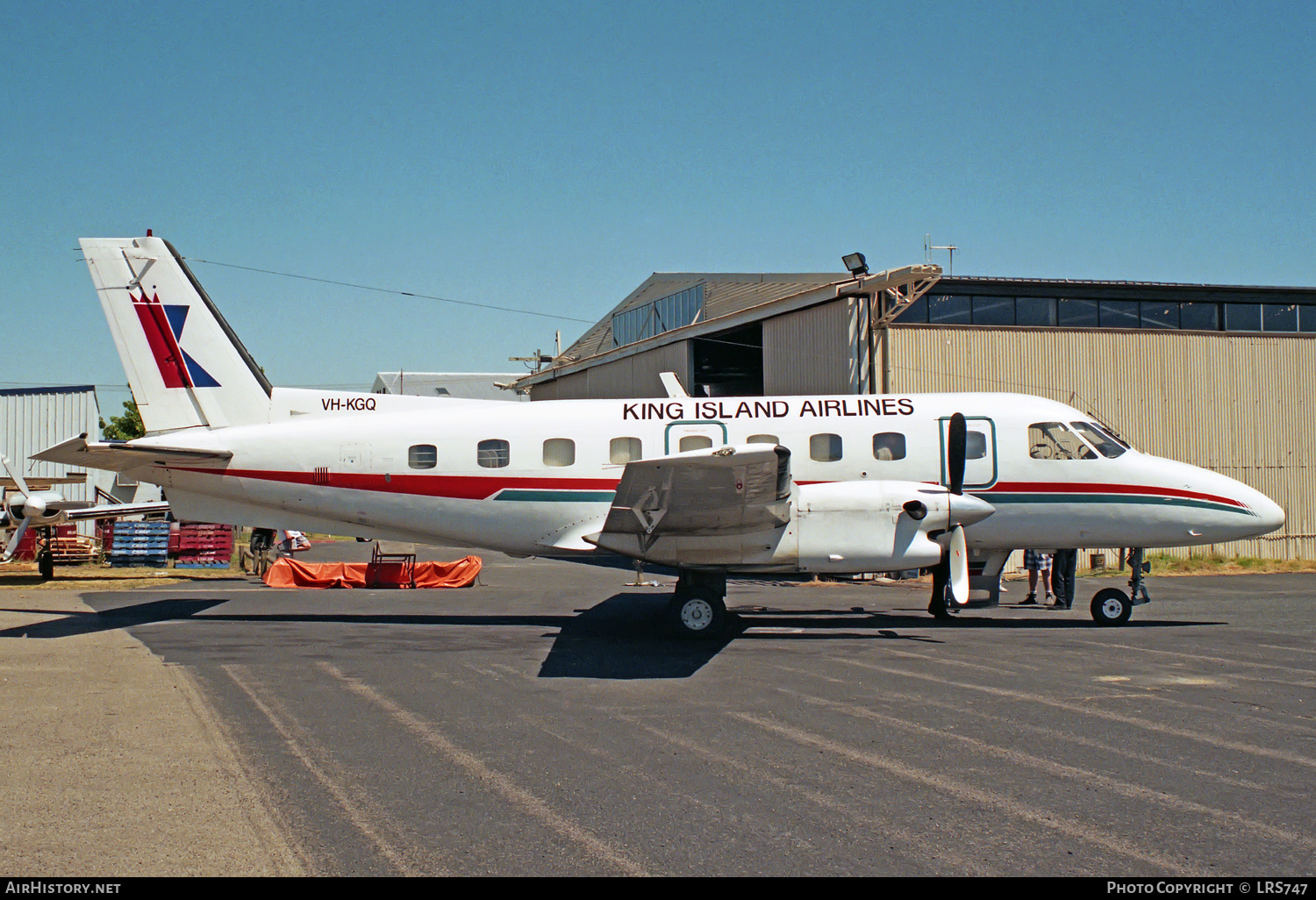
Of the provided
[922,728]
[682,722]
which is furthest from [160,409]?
[922,728]

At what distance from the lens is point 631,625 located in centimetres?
1338

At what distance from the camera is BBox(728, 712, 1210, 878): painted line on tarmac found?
15.4 ft

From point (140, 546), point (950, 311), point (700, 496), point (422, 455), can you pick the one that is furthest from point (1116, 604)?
point (140, 546)

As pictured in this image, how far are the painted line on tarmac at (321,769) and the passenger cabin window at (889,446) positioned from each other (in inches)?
323

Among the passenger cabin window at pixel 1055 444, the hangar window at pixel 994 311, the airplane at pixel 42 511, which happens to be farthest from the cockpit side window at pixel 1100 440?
the airplane at pixel 42 511

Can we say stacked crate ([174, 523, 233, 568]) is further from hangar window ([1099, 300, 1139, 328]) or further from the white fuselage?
hangar window ([1099, 300, 1139, 328])

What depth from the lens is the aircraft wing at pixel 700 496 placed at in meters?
9.99

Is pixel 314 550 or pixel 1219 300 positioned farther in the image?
pixel 314 550

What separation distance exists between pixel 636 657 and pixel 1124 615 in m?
7.18

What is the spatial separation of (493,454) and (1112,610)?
895 cm

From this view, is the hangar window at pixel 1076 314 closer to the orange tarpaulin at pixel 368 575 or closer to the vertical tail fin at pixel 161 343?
the orange tarpaulin at pixel 368 575

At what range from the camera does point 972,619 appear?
14.0 meters

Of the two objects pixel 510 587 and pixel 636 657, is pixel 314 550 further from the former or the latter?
pixel 636 657

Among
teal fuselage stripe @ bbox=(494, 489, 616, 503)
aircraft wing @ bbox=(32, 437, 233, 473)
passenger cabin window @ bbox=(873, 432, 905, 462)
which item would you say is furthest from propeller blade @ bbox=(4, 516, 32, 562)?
passenger cabin window @ bbox=(873, 432, 905, 462)
